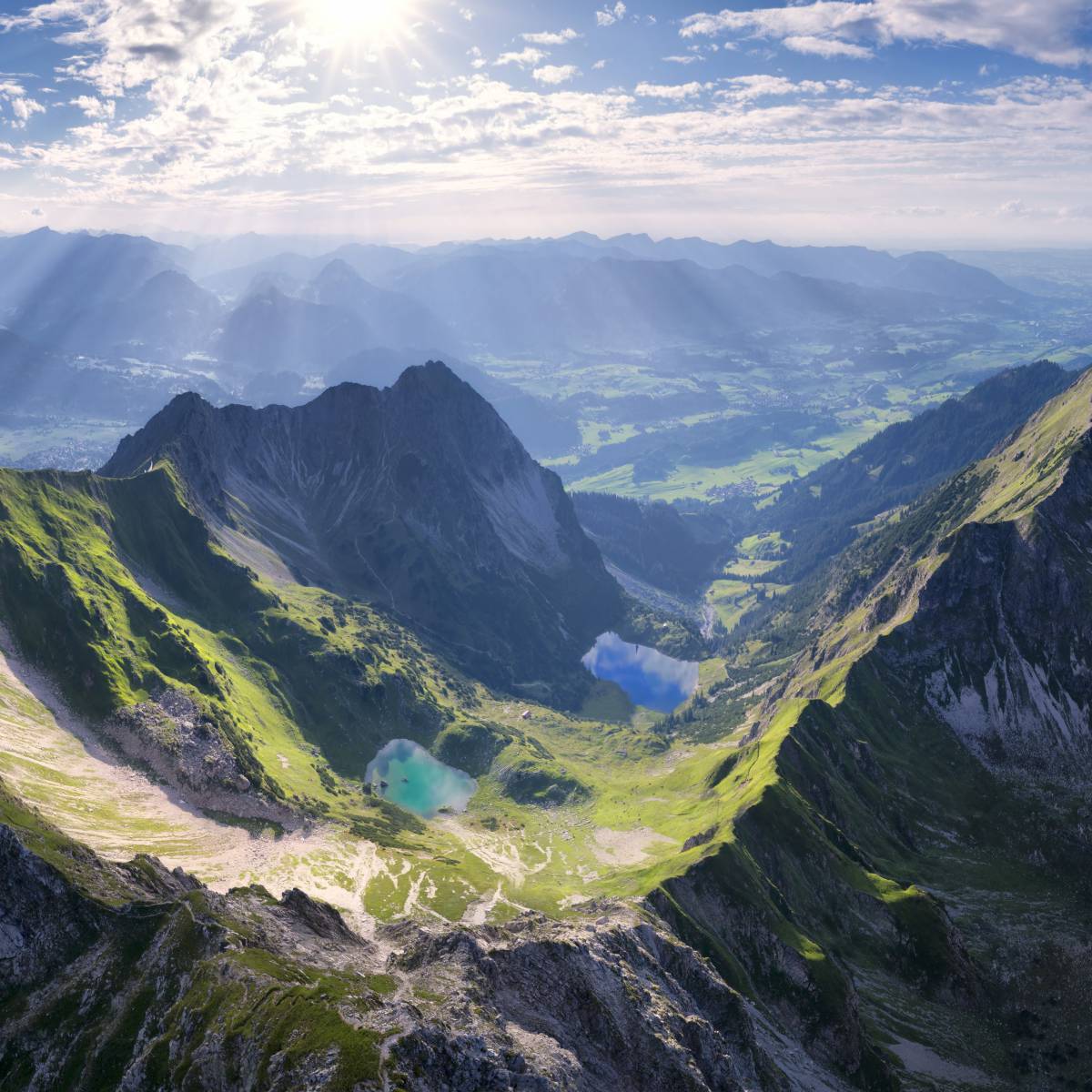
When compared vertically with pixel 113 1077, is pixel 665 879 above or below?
below

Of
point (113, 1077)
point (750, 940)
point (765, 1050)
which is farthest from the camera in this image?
point (750, 940)

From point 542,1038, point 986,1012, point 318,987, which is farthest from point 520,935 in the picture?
point 986,1012

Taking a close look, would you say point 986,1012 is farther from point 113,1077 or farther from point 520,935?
point 113,1077

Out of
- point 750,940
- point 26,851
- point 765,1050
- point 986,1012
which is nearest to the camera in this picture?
point 26,851

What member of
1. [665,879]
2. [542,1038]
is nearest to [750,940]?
[665,879]

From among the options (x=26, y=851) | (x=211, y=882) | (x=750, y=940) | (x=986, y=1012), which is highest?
(x=26, y=851)

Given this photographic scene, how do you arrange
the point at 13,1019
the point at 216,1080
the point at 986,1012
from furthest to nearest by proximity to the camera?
the point at 986,1012 < the point at 13,1019 < the point at 216,1080

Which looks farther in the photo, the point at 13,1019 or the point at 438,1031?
the point at 13,1019

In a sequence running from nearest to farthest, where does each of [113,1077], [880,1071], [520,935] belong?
[113,1077] < [520,935] < [880,1071]

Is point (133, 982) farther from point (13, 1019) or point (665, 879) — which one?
point (665, 879)
